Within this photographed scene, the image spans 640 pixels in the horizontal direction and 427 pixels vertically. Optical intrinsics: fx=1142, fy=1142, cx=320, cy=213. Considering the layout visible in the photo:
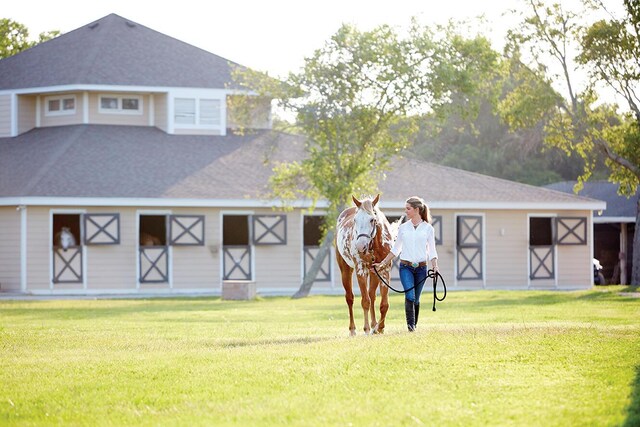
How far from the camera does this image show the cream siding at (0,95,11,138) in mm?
35375

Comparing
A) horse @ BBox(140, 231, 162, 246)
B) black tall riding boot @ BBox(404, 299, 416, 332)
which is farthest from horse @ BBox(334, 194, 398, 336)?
horse @ BBox(140, 231, 162, 246)

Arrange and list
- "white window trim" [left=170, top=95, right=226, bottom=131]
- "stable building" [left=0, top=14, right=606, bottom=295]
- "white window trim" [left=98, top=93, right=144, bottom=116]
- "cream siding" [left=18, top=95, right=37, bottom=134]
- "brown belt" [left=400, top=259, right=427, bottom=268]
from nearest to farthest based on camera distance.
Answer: "brown belt" [left=400, top=259, right=427, bottom=268]
"stable building" [left=0, top=14, right=606, bottom=295]
"white window trim" [left=98, top=93, right=144, bottom=116]
"white window trim" [left=170, top=95, right=226, bottom=131]
"cream siding" [left=18, top=95, right=37, bottom=134]

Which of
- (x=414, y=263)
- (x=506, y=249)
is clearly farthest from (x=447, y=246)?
(x=414, y=263)

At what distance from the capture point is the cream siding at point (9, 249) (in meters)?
30.0

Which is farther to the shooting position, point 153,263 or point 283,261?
point 283,261

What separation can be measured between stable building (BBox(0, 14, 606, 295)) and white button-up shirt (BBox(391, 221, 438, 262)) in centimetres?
1473

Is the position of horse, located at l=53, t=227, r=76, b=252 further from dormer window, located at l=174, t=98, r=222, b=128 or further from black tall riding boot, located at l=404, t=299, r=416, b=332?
black tall riding boot, located at l=404, t=299, r=416, b=332

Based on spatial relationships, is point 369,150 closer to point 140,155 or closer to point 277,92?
point 277,92

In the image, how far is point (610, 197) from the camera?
44.4 meters

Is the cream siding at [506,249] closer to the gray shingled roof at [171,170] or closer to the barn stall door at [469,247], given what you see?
the barn stall door at [469,247]

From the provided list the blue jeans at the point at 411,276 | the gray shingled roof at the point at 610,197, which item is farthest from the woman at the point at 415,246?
the gray shingled roof at the point at 610,197

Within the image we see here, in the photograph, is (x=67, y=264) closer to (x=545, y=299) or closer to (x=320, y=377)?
(x=545, y=299)

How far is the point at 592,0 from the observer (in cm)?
3016

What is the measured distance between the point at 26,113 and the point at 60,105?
1196 mm
